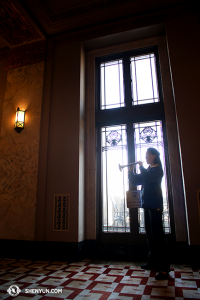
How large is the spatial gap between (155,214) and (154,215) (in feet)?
0.06

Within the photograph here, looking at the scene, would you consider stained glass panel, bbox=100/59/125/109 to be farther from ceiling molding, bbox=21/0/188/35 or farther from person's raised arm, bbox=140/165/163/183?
person's raised arm, bbox=140/165/163/183

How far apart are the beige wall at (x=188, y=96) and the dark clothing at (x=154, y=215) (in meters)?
0.69

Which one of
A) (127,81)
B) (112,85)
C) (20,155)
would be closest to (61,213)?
(20,155)

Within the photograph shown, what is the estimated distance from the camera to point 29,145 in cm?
398

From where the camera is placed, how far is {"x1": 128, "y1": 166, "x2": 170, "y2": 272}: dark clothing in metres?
2.44

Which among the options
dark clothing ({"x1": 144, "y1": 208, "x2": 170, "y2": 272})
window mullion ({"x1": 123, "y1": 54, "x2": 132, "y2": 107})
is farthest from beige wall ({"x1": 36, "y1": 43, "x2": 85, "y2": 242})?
dark clothing ({"x1": 144, "y1": 208, "x2": 170, "y2": 272})

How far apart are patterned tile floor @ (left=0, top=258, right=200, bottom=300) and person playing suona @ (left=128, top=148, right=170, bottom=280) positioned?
0.16m

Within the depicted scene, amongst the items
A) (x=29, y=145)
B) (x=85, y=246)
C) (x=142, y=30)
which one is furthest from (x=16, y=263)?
(x=142, y=30)

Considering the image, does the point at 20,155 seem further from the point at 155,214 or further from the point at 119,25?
the point at 119,25

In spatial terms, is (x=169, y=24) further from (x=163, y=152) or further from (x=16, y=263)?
(x=16, y=263)

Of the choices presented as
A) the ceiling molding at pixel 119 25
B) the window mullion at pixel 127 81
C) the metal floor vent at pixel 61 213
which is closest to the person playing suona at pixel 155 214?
the metal floor vent at pixel 61 213

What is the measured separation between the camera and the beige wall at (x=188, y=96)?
10.1 ft

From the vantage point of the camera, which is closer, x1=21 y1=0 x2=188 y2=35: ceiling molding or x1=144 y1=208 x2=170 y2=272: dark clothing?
x1=144 y1=208 x2=170 y2=272: dark clothing

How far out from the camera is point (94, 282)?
2.30 metres
